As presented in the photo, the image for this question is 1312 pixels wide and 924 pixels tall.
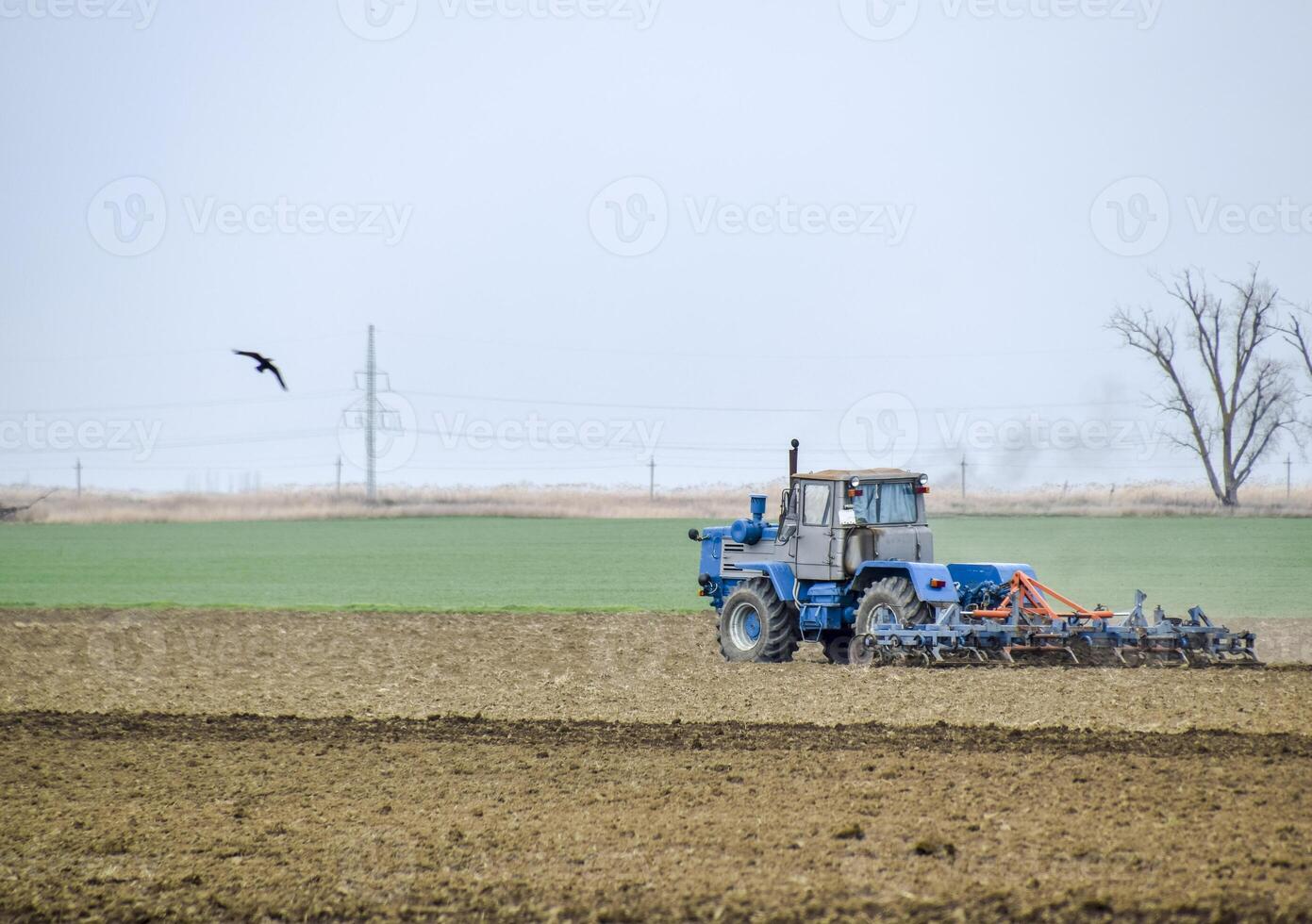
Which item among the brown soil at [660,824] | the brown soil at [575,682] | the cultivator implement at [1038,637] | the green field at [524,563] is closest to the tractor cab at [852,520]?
the cultivator implement at [1038,637]

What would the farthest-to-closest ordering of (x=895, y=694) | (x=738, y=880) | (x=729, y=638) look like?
(x=729, y=638) → (x=895, y=694) → (x=738, y=880)

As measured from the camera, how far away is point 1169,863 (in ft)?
29.3

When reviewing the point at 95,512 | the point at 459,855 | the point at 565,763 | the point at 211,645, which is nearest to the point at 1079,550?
the point at 211,645

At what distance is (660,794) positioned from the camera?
11.3 meters

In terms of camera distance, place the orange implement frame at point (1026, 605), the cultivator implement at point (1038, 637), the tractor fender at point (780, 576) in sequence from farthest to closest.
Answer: the tractor fender at point (780, 576) < the orange implement frame at point (1026, 605) < the cultivator implement at point (1038, 637)

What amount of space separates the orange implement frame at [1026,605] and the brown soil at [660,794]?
28.0 inches

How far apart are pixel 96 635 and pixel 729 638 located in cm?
1083

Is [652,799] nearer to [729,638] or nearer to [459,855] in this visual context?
[459,855]

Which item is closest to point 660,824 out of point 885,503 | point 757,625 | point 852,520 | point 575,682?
point 575,682

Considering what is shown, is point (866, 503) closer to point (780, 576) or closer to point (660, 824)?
point (780, 576)

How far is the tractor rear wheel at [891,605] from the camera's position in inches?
695

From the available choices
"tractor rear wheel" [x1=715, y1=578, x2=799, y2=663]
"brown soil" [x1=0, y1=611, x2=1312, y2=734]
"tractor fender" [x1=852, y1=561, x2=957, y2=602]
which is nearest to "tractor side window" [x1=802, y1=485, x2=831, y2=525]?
"tractor fender" [x1=852, y1=561, x2=957, y2=602]

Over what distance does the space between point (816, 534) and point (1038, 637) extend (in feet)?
9.77

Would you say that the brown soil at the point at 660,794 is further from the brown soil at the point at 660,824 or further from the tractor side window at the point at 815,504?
the tractor side window at the point at 815,504
